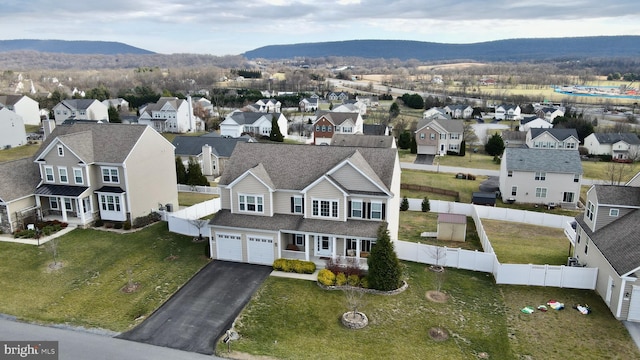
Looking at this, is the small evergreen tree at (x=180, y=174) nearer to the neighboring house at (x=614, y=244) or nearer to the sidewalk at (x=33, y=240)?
the sidewalk at (x=33, y=240)

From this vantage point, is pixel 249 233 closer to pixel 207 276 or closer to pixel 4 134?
pixel 207 276

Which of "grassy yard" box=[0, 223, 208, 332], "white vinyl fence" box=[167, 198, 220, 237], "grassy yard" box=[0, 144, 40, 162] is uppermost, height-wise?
"grassy yard" box=[0, 144, 40, 162]

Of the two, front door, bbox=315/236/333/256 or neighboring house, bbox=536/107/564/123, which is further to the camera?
neighboring house, bbox=536/107/564/123

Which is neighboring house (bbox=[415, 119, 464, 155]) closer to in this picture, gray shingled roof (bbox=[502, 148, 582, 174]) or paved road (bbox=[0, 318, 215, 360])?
gray shingled roof (bbox=[502, 148, 582, 174])

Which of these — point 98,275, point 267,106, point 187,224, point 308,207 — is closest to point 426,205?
point 308,207

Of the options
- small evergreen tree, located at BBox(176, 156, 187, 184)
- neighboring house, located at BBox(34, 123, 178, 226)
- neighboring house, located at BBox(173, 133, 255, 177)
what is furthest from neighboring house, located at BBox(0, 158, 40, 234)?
neighboring house, located at BBox(173, 133, 255, 177)

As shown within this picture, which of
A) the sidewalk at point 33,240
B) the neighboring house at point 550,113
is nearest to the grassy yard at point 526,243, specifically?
the sidewalk at point 33,240

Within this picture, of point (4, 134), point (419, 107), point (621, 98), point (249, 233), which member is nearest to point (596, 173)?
point (249, 233)
